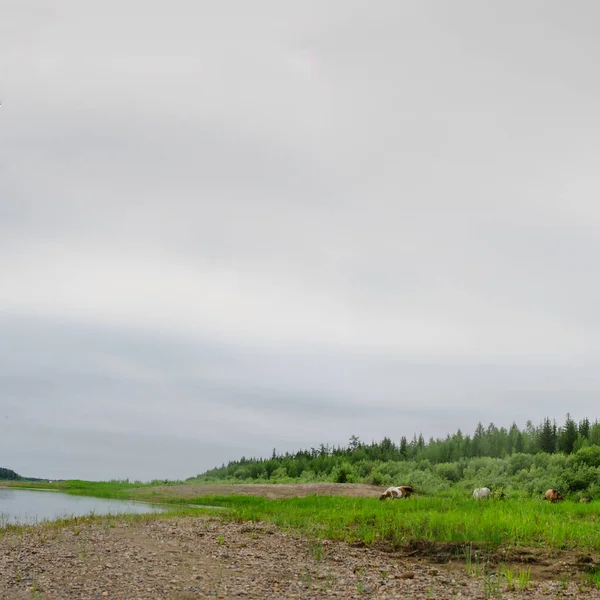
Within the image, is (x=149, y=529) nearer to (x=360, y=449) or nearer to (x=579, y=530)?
(x=579, y=530)

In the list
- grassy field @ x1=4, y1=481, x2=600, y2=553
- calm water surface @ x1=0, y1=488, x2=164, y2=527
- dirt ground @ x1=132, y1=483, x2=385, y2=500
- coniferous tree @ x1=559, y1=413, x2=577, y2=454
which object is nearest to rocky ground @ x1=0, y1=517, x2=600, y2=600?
grassy field @ x1=4, y1=481, x2=600, y2=553

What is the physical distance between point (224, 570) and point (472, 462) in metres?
37.4

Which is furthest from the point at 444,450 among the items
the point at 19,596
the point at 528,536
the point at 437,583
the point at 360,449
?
the point at 19,596

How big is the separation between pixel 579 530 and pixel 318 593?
388 inches

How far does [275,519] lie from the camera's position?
24328 mm

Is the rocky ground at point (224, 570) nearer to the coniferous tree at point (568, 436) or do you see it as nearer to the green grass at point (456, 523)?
the green grass at point (456, 523)

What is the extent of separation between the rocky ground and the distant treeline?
76.0ft

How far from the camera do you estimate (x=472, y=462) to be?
48.8 metres

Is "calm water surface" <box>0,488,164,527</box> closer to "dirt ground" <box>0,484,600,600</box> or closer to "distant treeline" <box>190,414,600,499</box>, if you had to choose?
"dirt ground" <box>0,484,600,600</box>

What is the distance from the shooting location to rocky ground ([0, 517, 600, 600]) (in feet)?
44.7

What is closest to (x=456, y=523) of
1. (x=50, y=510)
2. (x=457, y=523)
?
(x=457, y=523)

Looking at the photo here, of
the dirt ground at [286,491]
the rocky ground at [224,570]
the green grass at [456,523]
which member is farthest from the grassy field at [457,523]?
the dirt ground at [286,491]

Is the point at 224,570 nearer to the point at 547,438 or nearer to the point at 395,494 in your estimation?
the point at 395,494

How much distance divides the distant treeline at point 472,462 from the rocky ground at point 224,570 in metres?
23.2
